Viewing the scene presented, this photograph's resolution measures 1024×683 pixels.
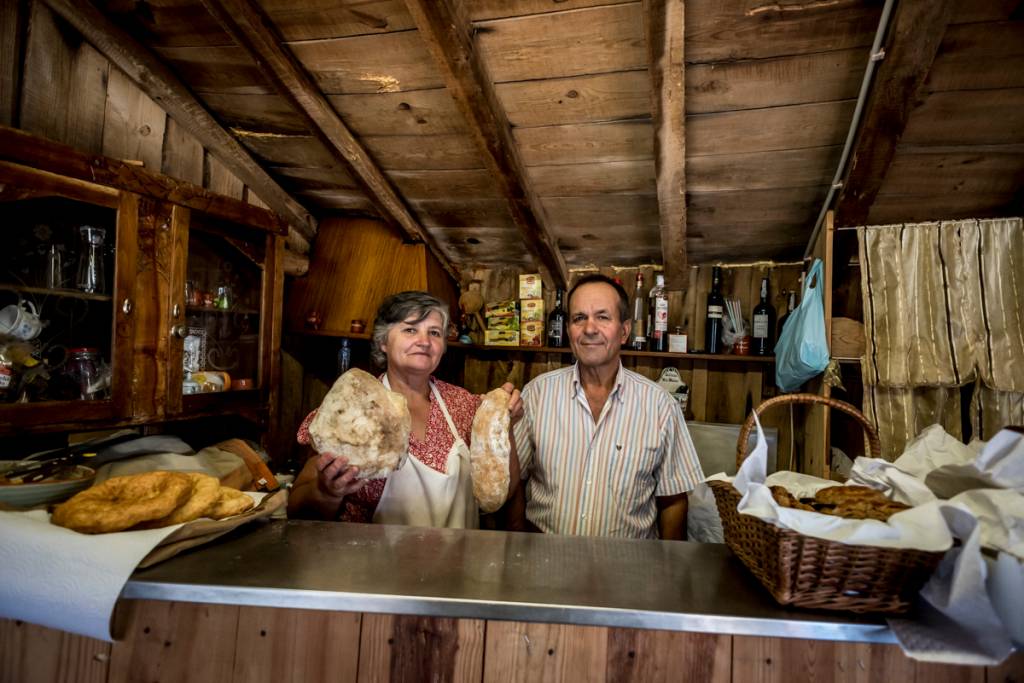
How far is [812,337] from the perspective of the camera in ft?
8.43

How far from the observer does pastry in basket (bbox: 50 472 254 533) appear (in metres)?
0.98

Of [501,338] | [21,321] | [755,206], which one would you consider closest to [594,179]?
[755,206]

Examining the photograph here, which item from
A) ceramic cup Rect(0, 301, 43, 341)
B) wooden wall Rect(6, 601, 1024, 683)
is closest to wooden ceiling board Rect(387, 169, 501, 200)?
ceramic cup Rect(0, 301, 43, 341)

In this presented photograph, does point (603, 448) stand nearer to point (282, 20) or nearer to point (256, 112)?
point (282, 20)

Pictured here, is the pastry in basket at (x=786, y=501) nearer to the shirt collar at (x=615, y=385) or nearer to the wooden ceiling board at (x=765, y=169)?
the shirt collar at (x=615, y=385)

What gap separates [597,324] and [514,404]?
578 mm

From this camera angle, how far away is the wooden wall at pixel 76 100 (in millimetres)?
1968

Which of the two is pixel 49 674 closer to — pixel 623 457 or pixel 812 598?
pixel 812 598

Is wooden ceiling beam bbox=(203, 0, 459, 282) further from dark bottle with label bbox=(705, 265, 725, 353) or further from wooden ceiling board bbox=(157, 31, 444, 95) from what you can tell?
dark bottle with label bbox=(705, 265, 725, 353)

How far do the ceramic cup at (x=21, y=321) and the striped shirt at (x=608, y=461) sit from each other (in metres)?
1.77

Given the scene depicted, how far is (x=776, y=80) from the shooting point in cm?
212

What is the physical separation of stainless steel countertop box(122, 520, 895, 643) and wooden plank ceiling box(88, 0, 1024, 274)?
6.01 ft

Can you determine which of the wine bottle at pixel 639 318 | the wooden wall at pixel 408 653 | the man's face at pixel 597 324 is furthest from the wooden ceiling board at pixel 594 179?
the wooden wall at pixel 408 653

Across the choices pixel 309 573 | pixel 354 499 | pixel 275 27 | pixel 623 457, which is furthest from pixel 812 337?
pixel 275 27
